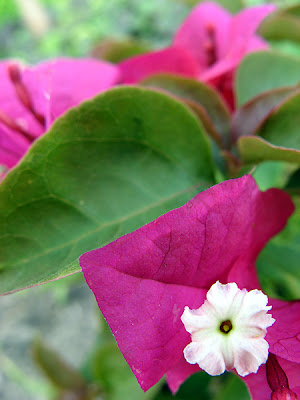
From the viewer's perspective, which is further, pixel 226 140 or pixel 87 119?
pixel 226 140

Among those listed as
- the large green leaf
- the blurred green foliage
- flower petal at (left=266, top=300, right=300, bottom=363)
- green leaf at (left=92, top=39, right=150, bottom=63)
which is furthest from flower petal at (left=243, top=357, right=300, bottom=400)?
the blurred green foliage

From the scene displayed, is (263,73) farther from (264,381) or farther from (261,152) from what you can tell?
(264,381)

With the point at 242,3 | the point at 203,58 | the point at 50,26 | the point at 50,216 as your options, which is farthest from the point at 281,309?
the point at 50,26

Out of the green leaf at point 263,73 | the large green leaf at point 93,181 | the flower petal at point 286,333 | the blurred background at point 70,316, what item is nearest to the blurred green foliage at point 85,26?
the blurred background at point 70,316

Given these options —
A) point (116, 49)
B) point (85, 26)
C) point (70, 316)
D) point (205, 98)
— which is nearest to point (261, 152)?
point (205, 98)

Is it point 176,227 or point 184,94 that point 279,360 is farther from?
point 184,94

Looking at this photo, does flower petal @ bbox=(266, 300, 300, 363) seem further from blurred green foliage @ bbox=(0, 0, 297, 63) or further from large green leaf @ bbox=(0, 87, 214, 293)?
blurred green foliage @ bbox=(0, 0, 297, 63)
